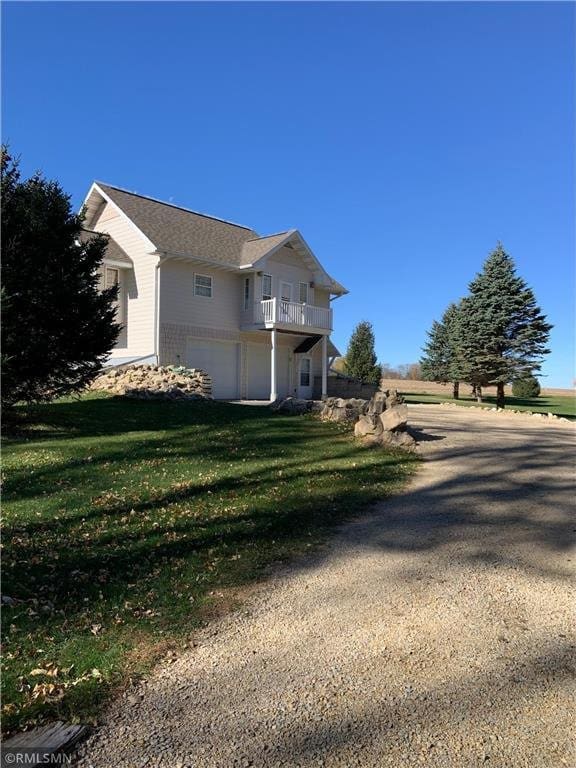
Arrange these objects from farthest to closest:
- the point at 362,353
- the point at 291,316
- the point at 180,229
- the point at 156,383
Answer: the point at 362,353 → the point at 291,316 → the point at 180,229 → the point at 156,383

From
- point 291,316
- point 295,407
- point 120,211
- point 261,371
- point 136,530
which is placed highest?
point 120,211

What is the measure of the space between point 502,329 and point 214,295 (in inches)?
590

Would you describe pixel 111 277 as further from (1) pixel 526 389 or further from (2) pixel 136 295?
(1) pixel 526 389

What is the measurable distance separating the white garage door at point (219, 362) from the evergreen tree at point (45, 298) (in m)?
8.08

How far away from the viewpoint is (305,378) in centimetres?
2520

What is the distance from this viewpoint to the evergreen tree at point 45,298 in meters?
10.7

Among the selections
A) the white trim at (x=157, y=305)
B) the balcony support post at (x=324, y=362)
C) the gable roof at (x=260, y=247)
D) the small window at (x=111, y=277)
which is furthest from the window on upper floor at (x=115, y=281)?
the balcony support post at (x=324, y=362)

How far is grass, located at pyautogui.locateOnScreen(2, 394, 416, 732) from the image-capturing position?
3.33 m

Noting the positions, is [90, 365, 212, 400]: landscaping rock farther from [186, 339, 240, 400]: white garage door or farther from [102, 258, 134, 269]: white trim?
[102, 258, 134, 269]: white trim

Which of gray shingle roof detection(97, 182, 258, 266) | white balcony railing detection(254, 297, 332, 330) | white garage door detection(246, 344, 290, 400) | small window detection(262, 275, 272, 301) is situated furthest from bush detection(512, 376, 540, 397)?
gray shingle roof detection(97, 182, 258, 266)

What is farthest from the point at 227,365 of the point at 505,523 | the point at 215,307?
the point at 505,523

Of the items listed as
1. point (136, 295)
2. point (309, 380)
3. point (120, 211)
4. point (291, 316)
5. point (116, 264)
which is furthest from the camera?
point (309, 380)

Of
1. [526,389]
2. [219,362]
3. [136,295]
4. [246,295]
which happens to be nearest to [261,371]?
[219,362]

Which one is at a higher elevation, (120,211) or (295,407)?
(120,211)
